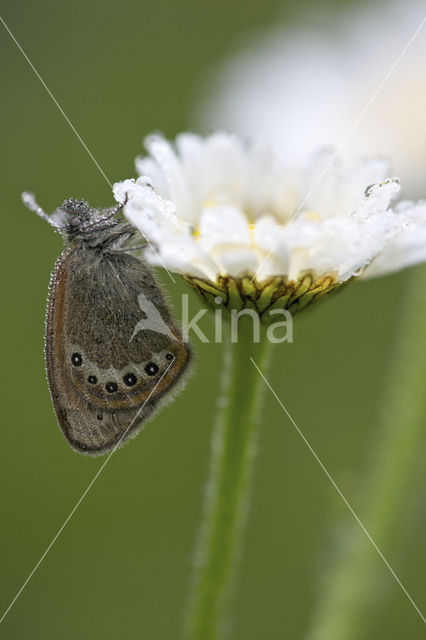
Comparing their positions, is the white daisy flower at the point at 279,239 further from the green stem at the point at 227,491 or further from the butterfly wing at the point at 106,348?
the butterfly wing at the point at 106,348

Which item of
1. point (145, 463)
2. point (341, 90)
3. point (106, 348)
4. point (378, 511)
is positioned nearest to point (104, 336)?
point (106, 348)

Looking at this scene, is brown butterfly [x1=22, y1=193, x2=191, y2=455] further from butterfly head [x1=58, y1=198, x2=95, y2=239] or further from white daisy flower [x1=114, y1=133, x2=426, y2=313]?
white daisy flower [x1=114, y1=133, x2=426, y2=313]

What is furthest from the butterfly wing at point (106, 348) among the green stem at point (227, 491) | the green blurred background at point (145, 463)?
the green blurred background at point (145, 463)

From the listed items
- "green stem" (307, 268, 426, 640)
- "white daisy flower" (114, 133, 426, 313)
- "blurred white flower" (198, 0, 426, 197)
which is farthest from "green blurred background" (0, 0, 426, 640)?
"white daisy flower" (114, 133, 426, 313)

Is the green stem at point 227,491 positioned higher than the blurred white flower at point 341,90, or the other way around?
the blurred white flower at point 341,90

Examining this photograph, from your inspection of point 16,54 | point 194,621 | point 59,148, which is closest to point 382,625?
point 194,621
